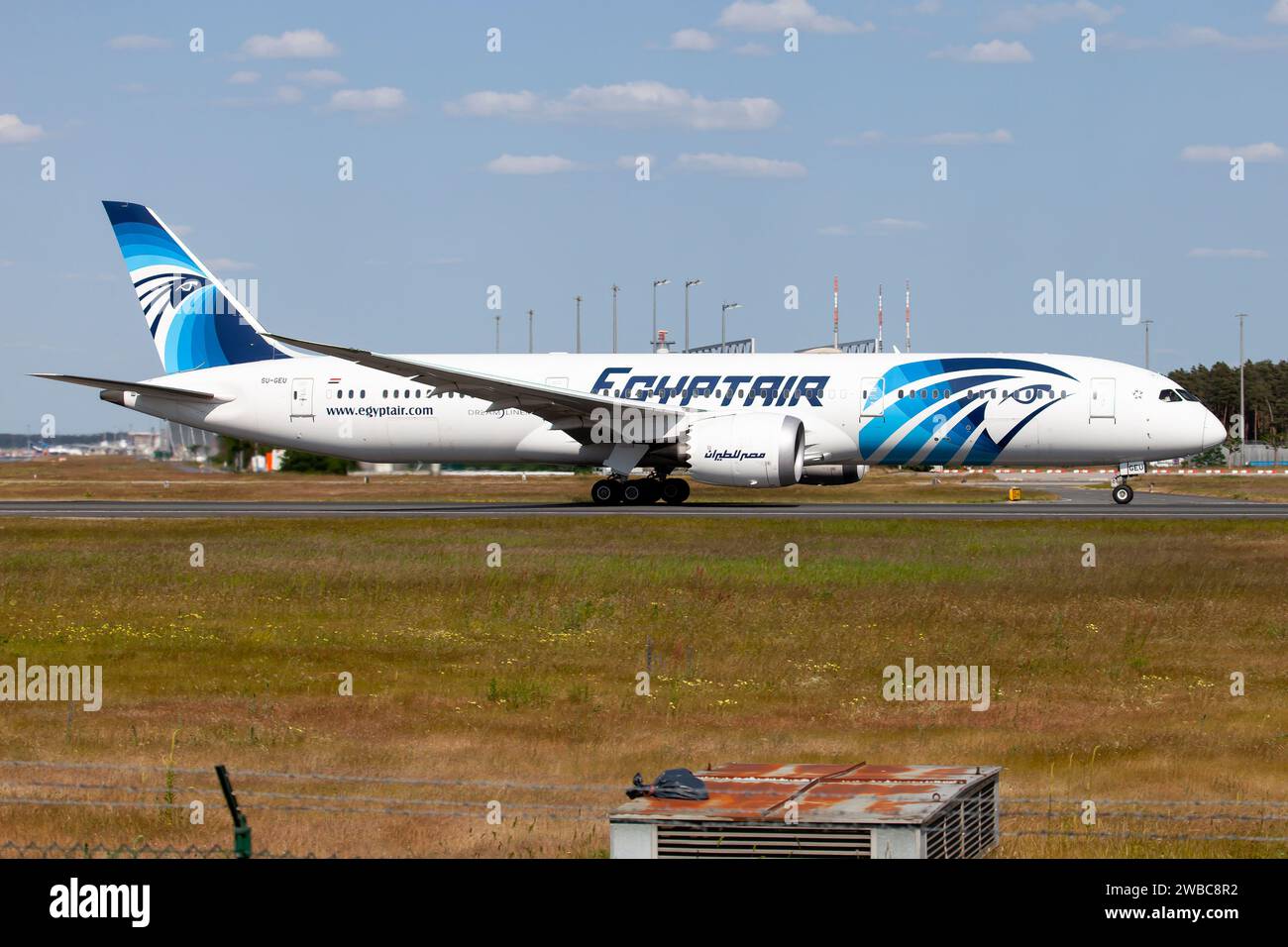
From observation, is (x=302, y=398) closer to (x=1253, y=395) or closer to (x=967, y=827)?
(x=967, y=827)

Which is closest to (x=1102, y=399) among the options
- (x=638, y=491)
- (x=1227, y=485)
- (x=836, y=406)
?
(x=836, y=406)

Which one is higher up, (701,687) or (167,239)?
(167,239)

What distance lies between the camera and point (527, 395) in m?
41.8

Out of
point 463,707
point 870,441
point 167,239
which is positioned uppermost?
point 167,239

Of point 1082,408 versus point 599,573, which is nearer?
point 599,573

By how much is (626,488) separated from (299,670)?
25.3 metres

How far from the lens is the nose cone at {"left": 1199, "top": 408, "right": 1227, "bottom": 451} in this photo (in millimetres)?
42875

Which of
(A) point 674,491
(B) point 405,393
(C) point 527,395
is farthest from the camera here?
(B) point 405,393

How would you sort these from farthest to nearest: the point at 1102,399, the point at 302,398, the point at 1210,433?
the point at 302,398 < the point at 1210,433 < the point at 1102,399

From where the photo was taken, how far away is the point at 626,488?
45094 mm

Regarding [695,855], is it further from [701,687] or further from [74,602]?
[74,602]

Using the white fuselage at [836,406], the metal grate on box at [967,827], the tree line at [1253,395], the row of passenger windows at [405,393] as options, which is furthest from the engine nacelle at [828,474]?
the tree line at [1253,395]

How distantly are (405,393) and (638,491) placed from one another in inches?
293
